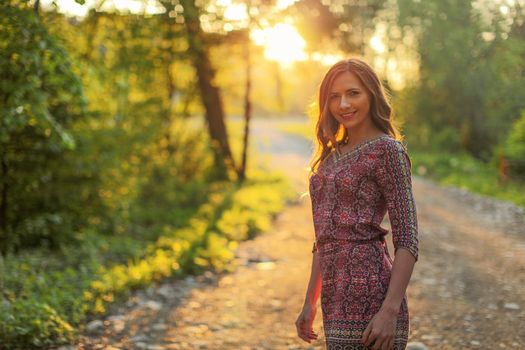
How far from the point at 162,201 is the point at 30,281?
706 centimetres

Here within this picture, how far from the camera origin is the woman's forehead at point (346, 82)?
2.72 metres

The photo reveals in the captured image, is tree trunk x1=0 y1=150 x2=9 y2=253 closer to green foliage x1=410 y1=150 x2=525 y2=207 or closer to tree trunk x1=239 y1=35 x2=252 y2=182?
tree trunk x1=239 y1=35 x2=252 y2=182

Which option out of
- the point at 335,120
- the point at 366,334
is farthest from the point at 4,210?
the point at 366,334

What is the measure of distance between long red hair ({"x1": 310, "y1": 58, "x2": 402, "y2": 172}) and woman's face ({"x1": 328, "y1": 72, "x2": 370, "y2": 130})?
0.02 meters

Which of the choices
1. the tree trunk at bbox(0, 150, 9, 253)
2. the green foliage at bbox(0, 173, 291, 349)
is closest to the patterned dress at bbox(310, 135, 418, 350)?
the green foliage at bbox(0, 173, 291, 349)

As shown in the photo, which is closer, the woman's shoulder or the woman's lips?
the woman's shoulder

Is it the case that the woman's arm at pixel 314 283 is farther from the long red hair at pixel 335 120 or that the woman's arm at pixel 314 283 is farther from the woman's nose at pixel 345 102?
the woman's nose at pixel 345 102

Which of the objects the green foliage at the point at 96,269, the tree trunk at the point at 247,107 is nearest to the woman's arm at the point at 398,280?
the green foliage at the point at 96,269

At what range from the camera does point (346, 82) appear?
274 centimetres

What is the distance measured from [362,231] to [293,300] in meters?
4.48

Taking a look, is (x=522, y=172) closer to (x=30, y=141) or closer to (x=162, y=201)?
(x=162, y=201)

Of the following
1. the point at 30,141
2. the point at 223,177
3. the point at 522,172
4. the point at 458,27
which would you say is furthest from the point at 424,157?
the point at 30,141

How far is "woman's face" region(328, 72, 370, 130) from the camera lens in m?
2.72

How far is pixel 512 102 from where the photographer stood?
1891 centimetres
